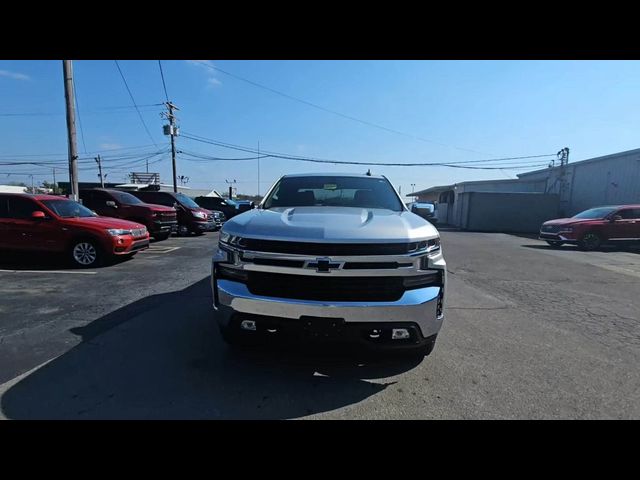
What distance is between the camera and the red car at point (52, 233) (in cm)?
697

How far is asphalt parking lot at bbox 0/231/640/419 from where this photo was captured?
238 centimetres

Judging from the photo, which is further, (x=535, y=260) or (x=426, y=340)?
(x=535, y=260)

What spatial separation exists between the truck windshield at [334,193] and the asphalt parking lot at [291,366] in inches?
67.3

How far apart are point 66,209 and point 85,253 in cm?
129

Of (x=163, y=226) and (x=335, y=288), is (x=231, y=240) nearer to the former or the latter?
(x=335, y=288)

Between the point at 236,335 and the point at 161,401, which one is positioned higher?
the point at 236,335

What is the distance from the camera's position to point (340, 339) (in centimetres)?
234

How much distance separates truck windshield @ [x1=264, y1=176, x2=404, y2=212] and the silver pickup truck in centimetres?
126
